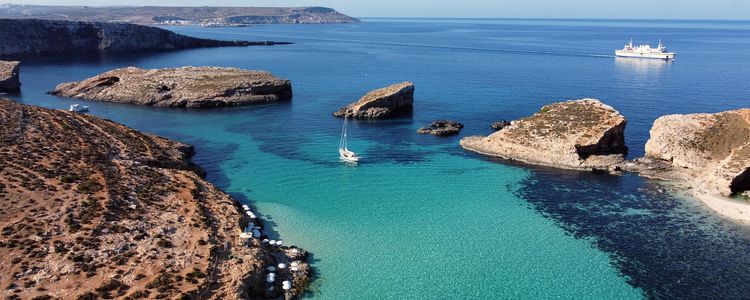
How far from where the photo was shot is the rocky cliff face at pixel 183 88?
87.2 m

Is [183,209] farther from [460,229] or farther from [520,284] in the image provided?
[520,284]

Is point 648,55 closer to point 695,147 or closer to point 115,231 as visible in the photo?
point 695,147

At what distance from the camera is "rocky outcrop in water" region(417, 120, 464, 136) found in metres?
68.4

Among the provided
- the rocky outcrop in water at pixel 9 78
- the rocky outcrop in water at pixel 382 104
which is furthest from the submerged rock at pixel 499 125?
the rocky outcrop in water at pixel 9 78

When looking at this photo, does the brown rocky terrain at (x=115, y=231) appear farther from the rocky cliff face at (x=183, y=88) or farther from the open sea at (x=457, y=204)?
the rocky cliff face at (x=183, y=88)

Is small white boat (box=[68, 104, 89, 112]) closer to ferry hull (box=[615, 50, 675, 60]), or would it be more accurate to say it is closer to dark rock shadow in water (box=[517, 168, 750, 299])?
dark rock shadow in water (box=[517, 168, 750, 299])

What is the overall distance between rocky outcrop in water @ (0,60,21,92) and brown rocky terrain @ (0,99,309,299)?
59.6 metres

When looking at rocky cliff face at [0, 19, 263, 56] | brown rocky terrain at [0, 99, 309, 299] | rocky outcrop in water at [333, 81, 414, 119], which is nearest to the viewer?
brown rocky terrain at [0, 99, 309, 299]

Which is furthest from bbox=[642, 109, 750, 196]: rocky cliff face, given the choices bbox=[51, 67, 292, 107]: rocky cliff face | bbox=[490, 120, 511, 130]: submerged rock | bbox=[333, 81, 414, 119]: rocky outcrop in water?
bbox=[51, 67, 292, 107]: rocky cliff face

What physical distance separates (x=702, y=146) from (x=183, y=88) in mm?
73928

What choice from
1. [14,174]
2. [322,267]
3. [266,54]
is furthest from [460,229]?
[266,54]

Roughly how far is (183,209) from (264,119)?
4172 cm

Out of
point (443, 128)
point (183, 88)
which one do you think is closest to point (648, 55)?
point (443, 128)

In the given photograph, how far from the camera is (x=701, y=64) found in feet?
457
